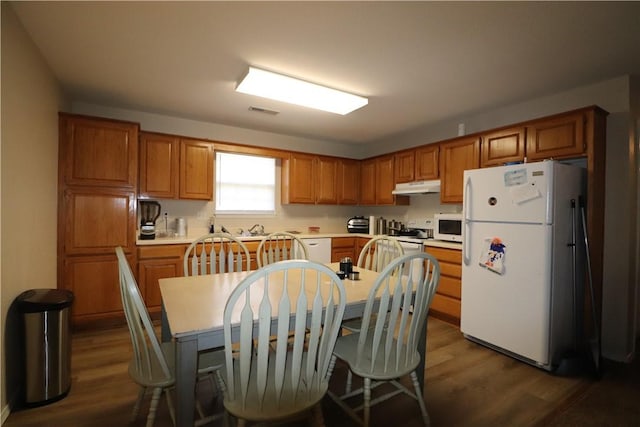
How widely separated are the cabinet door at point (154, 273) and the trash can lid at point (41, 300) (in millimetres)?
1100

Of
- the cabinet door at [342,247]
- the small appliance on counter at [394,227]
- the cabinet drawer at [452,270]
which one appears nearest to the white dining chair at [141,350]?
the cabinet drawer at [452,270]

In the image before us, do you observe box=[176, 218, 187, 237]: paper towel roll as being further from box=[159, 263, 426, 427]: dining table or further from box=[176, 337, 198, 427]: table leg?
box=[176, 337, 198, 427]: table leg

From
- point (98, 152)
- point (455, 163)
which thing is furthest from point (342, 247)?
point (98, 152)

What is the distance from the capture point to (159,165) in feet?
11.4

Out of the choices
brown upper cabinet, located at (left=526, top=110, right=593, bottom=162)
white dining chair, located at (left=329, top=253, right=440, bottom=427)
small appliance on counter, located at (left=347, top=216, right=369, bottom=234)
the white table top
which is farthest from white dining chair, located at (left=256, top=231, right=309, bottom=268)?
brown upper cabinet, located at (left=526, top=110, right=593, bottom=162)

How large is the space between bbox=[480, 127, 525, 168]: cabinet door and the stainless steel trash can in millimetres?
3713

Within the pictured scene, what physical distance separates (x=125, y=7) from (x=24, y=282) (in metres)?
1.80

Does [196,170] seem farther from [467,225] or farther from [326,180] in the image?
[467,225]

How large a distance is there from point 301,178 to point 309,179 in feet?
0.44

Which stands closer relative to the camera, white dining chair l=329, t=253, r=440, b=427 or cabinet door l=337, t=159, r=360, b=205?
white dining chair l=329, t=253, r=440, b=427

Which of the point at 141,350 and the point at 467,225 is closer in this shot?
the point at 141,350

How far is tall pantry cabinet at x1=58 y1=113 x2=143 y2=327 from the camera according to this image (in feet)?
9.19

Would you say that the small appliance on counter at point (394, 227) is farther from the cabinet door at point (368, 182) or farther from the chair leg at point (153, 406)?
the chair leg at point (153, 406)

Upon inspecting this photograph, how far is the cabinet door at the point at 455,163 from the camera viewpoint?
3343 millimetres
